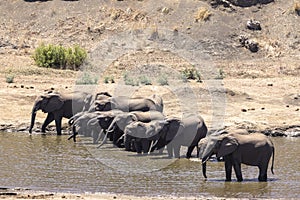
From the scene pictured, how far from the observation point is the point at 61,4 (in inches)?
2295

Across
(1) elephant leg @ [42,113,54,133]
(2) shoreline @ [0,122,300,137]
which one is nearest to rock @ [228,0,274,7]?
(2) shoreline @ [0,122,300,137]

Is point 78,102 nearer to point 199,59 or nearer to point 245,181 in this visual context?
point 245,181

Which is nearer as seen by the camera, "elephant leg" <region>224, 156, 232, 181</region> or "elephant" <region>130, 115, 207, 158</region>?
"elephant leg" <region>224, 156, 232, 181</region>

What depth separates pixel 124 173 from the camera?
18953mm

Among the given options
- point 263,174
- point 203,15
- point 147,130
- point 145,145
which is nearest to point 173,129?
point 147,130

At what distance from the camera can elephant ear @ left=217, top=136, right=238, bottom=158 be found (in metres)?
17.8

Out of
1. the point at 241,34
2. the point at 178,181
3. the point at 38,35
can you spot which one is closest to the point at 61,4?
the point at 38,35

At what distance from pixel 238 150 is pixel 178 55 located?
29.1 m

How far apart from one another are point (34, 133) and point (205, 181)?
33.0 feet

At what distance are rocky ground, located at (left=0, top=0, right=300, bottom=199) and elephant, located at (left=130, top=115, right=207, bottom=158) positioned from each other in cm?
481

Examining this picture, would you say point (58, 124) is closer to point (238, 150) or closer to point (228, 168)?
point (228, 168)

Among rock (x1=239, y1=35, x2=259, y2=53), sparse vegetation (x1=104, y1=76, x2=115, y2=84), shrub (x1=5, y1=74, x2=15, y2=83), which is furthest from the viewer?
rock (x1=239, y1=35, x2=259, y2=53)

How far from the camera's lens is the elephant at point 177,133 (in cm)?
2202

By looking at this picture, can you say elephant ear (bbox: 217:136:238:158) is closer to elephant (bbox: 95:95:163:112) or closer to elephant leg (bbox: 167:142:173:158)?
elephant leg (bbox: 167:142:173:158)
